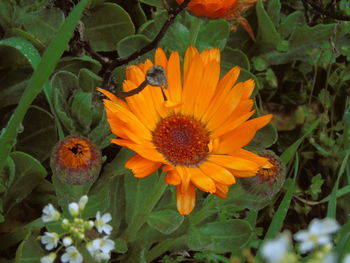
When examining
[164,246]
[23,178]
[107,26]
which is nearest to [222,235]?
[164,246]

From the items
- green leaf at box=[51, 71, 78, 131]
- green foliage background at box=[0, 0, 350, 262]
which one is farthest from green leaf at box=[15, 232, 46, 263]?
green leaf at box=[51, 71, 78, 131]

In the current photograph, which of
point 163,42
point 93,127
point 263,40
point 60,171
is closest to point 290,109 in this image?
point 263,40

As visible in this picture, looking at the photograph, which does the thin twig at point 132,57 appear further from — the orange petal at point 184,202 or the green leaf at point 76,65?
the orange petal at point 184,202

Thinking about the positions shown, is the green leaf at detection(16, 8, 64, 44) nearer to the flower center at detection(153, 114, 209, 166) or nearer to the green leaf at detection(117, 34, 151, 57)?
the green leaf at detection(117, 34, 151, 57)

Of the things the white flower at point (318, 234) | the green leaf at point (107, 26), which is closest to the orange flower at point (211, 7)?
Result: the green leaf at point (107, 26)

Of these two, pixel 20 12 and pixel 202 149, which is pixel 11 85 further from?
pixel 202 149

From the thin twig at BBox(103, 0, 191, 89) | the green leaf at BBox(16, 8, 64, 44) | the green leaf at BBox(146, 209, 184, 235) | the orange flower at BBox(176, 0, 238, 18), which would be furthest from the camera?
the green leaf at BBox(16, 8, 64, 44)

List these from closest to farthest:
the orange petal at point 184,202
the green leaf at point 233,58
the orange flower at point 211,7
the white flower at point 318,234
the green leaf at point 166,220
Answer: the white flower at point 318,234
the orange petal at point 184,202
the orange flower at point 211,7
the green leaf at point 166,220
the green leaf at point 233,58
